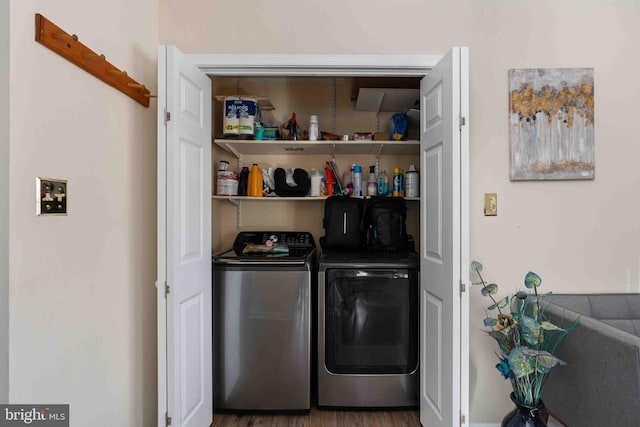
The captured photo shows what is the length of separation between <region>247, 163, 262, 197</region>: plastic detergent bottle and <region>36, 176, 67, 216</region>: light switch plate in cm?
130

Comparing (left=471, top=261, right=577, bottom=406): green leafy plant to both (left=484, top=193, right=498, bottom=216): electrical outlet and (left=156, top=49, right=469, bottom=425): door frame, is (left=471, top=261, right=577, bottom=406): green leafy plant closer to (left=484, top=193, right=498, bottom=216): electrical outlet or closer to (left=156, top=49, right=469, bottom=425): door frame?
(left=484, top=193, right=498, bottom=216): electrical outlet

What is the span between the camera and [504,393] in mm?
1887

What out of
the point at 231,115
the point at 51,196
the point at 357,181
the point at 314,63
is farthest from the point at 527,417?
the point at 231,115

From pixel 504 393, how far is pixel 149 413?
75.6 inches

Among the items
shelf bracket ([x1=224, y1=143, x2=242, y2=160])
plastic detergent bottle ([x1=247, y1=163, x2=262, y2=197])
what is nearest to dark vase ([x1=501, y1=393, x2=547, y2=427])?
plastic detergent bottle ([x1=247, y1=163, x2=262, y2=197])

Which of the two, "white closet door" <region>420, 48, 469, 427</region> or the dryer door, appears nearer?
"white closet door" <region>420, 48, 469, 427</region>

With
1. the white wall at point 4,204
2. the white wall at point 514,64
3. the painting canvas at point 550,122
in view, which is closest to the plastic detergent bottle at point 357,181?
the white wall at point 514,64

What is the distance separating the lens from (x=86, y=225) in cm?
128

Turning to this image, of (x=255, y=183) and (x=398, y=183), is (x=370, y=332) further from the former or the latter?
(x=255, y=183)

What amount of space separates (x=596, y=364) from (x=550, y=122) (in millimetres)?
1204

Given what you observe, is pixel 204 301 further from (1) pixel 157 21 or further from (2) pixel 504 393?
(2) pixel 504 393

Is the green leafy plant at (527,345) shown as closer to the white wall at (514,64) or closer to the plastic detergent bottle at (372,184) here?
the white wall at (514,64)

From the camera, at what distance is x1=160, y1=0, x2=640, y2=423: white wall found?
1844 mm

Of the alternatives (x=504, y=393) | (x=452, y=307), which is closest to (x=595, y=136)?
(x=452, y=307)
